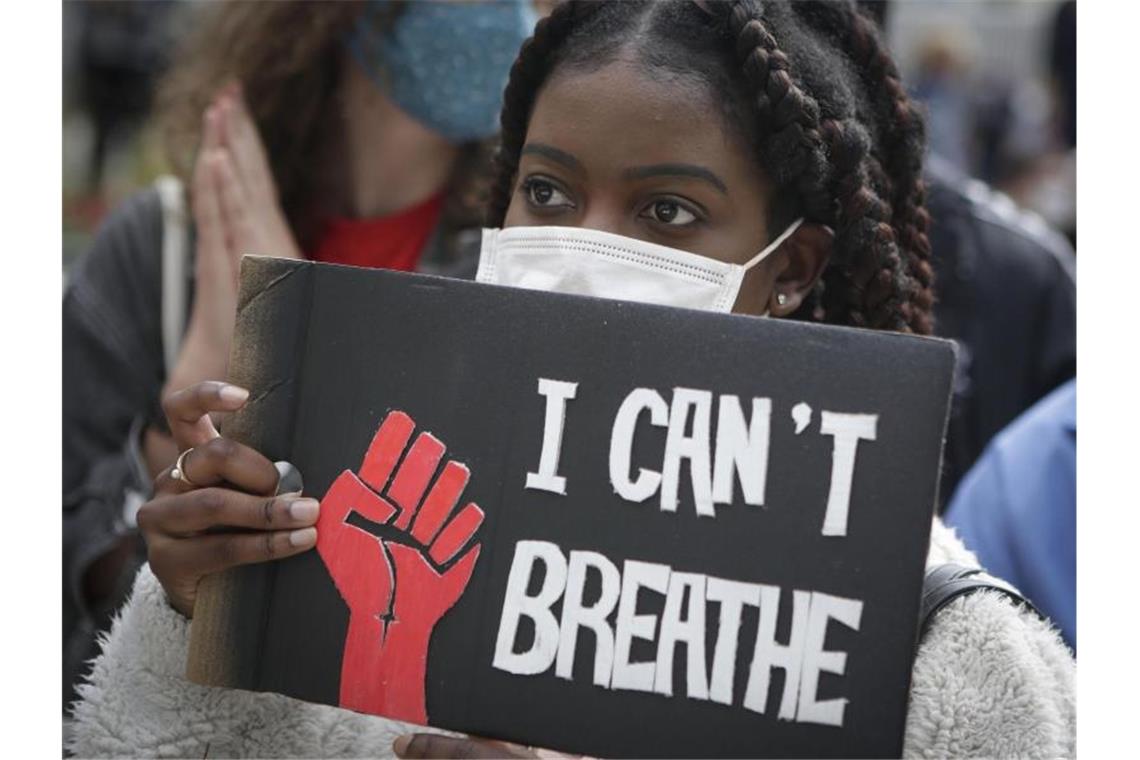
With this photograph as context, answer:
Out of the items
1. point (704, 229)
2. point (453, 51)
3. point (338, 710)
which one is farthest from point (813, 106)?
point (453, 51)

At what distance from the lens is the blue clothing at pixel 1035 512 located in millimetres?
2447

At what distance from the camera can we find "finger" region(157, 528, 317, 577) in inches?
62.0

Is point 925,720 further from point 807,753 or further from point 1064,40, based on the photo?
point 1064,40

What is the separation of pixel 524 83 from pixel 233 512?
0.91 meters

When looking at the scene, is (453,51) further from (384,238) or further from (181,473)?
(181,473)

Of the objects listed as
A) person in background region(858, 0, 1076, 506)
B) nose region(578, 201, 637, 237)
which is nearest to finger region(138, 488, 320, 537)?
nose region(578, 201, 637, 237)

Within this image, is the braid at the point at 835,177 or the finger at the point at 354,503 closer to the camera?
the finger at the point at 354,503

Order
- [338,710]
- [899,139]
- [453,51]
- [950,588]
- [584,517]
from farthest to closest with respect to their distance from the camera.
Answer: [453,51] < [899,139] < [338,710] < [950,588] < [584,517]

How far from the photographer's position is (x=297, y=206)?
312 centimetres

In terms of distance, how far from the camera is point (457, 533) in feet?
5.08

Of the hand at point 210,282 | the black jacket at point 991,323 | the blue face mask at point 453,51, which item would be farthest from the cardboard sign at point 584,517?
the black jacket at point 991,323

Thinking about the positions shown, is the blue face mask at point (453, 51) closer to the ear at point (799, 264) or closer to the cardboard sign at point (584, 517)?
the ear at point (799, 264)

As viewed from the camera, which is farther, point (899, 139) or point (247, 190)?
point (247, 190)

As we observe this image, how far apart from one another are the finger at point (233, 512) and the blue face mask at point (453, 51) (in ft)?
5.05
